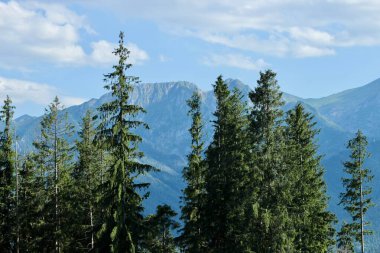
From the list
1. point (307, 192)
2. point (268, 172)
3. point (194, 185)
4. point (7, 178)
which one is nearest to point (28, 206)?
point (7, 178)

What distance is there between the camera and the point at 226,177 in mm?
40812

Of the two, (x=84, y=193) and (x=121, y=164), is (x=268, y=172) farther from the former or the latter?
(x=84, y=193)

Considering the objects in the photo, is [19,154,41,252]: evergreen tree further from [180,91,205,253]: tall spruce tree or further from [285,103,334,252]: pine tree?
[285,103,334,252]: pine tree

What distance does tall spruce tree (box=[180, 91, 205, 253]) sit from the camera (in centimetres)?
4356

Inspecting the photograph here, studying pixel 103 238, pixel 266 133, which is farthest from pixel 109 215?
pixel 266 133

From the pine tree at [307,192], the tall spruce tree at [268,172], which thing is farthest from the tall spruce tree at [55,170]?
the pine tree at [307,192]

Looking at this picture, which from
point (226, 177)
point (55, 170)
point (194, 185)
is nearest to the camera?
point (226, 177)

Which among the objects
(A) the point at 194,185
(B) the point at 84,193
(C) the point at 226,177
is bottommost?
(B) the point at 84,193

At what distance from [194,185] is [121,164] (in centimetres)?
1517

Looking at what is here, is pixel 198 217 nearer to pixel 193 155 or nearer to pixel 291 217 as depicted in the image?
pixel 193 155

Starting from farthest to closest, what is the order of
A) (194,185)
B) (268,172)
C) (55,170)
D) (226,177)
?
(194,185) → (55,170) → (226,177) → (268,172)

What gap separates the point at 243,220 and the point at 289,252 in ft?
12.7

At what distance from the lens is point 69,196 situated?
151ft

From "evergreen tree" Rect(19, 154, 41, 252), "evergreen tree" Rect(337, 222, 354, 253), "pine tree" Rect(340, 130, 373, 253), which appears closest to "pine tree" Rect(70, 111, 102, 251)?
"evergreen tree" Rect(19, 154, 41, 252)
